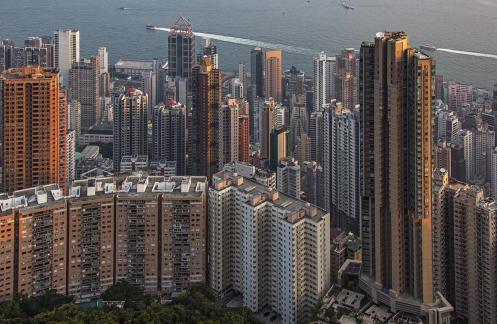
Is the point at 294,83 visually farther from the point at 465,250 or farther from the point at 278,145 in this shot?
the point at 465,250

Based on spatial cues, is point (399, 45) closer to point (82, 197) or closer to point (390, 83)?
point (390, 83)

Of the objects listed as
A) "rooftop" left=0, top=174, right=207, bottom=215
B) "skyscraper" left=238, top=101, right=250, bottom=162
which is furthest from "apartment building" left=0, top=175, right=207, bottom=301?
"skyscraper" left=238, top=101, right=250, bottom=162

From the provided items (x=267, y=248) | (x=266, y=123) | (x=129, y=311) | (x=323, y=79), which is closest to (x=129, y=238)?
(x=129, y=311)

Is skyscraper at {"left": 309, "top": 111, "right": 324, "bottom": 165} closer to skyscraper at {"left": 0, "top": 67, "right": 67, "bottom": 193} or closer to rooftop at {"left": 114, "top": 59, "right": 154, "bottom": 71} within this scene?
skyscraper at {"left": 0, "top": 67, "right": 67, "bottom": 193}

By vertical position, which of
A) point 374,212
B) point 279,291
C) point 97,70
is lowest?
point 279,291

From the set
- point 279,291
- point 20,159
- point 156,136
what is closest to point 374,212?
point 279,291

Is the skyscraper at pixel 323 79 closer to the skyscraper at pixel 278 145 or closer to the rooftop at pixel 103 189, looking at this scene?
the skyscraper at pixel 278 145
